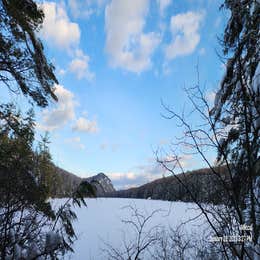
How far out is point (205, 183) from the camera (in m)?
3.58

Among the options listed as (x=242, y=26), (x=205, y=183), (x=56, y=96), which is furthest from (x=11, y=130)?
(x=242, y=26)

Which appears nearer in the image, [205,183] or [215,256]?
[205,183]

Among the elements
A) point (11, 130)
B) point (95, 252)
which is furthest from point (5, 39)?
point (95, 252)

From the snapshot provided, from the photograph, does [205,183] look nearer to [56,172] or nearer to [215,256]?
[215,256]

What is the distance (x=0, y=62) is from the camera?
571 cm

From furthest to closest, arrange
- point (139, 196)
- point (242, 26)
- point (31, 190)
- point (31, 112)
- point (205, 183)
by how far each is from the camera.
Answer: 1. point (139, 196)
2. point (31, 112)
3. point (31, 190)
4. point (205, 183)
5. point (242, 26)

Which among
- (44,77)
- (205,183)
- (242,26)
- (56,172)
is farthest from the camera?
(56,172)

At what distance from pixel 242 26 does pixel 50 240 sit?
11.7ft

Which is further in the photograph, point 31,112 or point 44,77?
point 31,112

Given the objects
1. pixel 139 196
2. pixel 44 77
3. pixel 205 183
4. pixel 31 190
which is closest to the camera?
pixel 205 183

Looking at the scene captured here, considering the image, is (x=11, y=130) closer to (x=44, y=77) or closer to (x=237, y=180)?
(x=44, y=77)

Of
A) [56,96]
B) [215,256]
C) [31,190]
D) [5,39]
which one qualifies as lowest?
[215,256]

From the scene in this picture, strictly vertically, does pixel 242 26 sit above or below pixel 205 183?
above

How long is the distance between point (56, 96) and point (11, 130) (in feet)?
6.91
